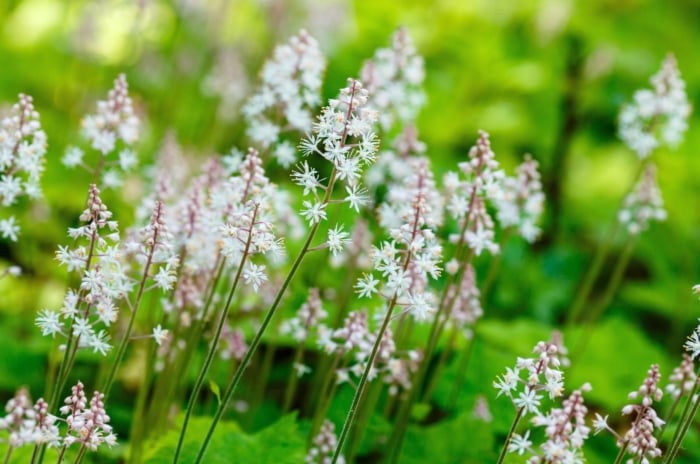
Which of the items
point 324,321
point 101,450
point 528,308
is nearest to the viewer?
point 101,450

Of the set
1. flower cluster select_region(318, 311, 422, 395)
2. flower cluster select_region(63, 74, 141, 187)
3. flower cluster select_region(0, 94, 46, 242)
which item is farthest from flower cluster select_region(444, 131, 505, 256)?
flower cluster select_region(0, 94, 46, 242)

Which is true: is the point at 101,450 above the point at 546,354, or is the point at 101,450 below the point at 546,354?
below

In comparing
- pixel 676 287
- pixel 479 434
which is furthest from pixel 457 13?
pixel 479 434

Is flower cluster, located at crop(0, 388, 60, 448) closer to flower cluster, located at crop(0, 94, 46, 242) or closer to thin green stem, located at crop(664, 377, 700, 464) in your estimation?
flower cluster, located at crop(0, 94, 46, 242)

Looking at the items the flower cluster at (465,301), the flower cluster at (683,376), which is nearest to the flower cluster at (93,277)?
the flower cluster at (465,301)

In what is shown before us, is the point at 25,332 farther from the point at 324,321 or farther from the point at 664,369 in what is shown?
the point at 664,369

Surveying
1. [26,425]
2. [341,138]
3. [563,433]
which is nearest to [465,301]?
[563,433]
